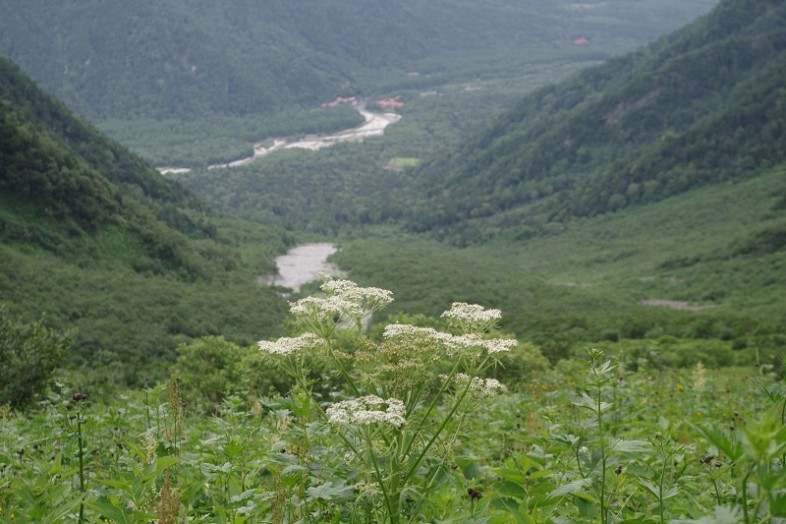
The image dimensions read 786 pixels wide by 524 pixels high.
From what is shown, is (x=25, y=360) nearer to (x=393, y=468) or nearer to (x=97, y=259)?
(x=393, y=468)

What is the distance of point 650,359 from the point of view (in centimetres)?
2634

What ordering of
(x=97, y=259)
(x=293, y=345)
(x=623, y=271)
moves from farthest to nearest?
(x=623, y=271)
(x=97, y=259)
(x=293, y=345)

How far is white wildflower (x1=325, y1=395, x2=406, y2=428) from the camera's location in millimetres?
3646

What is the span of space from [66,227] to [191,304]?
12.1 meters

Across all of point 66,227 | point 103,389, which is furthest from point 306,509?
point 66,227

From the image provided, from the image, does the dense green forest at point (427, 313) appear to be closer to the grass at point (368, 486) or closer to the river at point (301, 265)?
the grass at point (368, 486)

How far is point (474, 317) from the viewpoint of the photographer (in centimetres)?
452

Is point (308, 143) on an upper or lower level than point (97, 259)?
lower

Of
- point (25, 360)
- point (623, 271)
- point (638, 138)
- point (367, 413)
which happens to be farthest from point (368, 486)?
point (638, 138)

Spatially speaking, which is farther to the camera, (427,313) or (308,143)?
(308,143)

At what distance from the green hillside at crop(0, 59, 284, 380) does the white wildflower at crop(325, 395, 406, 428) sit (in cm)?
2856

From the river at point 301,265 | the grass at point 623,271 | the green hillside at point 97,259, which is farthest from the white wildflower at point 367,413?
the river at point 301,265

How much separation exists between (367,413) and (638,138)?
132294 millimetres

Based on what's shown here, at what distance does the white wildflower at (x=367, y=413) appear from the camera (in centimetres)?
365
